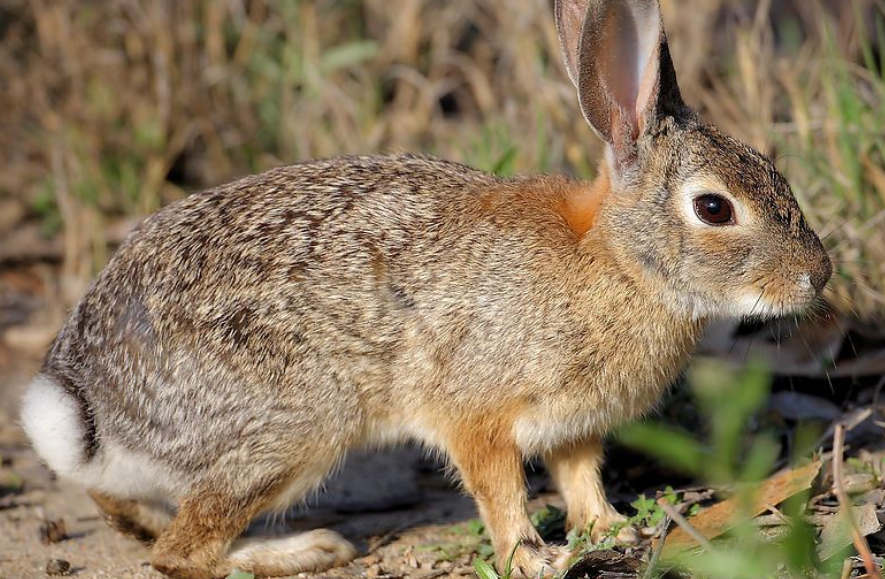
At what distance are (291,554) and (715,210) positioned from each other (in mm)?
1845

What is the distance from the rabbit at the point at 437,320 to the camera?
147 inches

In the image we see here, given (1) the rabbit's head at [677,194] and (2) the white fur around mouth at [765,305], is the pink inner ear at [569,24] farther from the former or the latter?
(2) the white fur around mouth at [765,305]

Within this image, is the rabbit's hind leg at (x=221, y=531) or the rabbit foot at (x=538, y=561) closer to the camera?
the rabbit foot at (x=538, y=561)

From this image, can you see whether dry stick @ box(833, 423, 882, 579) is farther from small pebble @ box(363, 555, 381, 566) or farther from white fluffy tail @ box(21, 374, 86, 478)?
white fluffy tail @ box(21, 374, 86, 478)

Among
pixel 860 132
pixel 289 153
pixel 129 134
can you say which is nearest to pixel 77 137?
pixel 129 134

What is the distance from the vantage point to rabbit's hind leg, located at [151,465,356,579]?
390cm

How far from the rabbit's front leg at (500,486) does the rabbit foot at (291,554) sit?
585 mm

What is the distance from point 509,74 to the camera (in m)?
6.86

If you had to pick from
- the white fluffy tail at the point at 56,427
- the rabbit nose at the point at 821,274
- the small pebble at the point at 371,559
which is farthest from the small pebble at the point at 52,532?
the rabbit nose at the point at 821,274

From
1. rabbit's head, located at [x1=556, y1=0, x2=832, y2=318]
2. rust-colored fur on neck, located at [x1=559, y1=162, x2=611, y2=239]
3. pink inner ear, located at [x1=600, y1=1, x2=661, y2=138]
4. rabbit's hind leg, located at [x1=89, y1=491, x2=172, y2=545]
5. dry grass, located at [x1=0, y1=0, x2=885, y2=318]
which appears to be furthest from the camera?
dry grass, located at [x1=0, y1=0, x2=885, y2=318]

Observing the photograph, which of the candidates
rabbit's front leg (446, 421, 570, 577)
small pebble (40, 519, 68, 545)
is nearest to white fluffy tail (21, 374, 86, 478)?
small pebble (40, 519, 68, 545)

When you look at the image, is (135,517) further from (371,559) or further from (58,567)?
(371,559)

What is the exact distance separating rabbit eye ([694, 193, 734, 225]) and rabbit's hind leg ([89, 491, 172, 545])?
7.32ft

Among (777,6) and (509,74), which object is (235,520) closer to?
(509,74)
